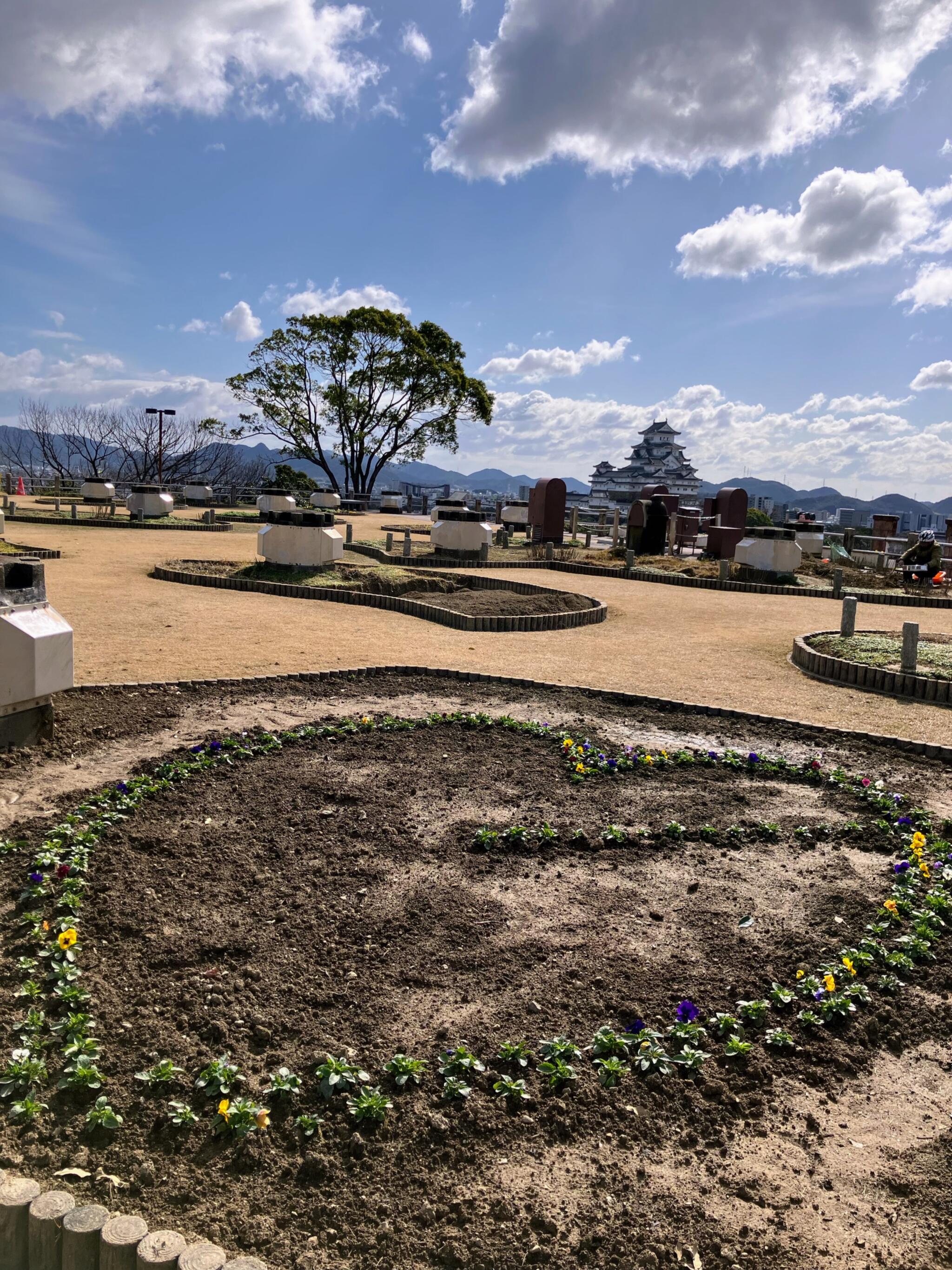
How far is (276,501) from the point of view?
30.2m

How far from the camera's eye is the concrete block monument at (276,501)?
29977mm

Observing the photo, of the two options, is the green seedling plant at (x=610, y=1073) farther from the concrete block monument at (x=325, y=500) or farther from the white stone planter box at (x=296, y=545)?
the concrete block monument at (x=325, y=500)

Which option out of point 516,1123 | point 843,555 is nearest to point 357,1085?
point 516,1123

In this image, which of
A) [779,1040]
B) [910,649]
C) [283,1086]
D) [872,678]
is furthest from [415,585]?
[283,1086]

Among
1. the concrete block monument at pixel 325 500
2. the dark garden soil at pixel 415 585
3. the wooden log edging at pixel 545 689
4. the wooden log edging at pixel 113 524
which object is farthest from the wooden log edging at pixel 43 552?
the concrete block monument at pixel 325 500

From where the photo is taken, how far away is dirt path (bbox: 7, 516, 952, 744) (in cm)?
791

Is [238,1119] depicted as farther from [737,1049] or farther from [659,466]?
[659,466]

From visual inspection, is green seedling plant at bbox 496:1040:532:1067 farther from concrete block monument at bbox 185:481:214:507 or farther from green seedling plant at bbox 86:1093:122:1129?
concrete block monument at bbox 185:481:214:507

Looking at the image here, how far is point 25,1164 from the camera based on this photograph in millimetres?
2330

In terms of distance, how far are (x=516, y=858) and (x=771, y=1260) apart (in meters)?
2.26

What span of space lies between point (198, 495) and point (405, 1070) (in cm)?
3649

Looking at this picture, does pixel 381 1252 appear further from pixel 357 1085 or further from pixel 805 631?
pixel 805 631

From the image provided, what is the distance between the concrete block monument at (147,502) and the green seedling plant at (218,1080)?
26.9m

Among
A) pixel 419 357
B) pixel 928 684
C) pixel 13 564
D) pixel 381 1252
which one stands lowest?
pixel 381 1252
